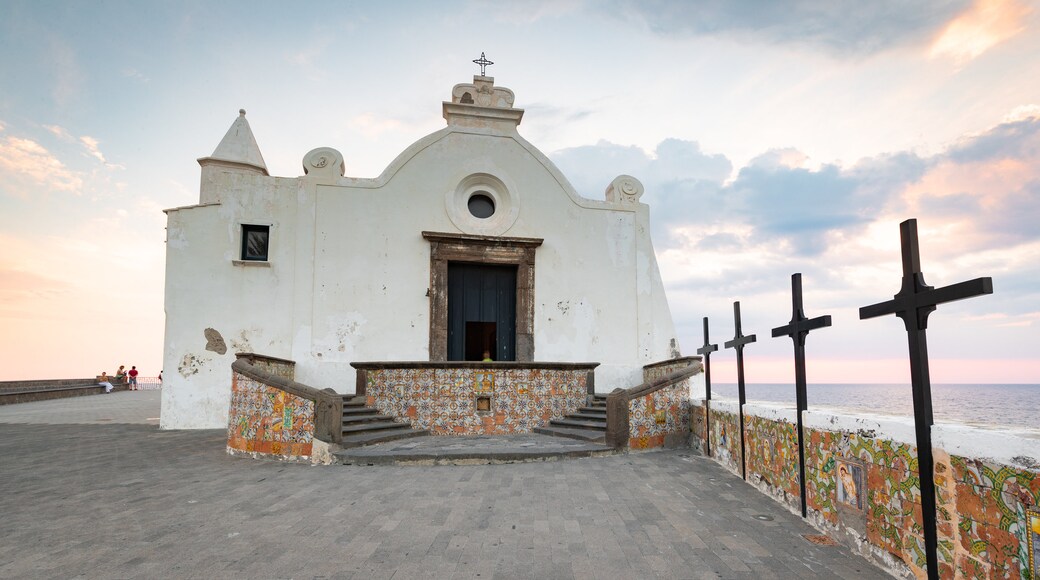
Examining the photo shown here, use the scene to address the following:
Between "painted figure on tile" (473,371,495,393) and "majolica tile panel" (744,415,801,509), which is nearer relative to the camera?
"majolica tile panel" (744,415,801,509)

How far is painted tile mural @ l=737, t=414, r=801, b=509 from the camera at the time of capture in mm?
5125

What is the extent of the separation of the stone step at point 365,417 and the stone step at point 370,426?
0.31 ft

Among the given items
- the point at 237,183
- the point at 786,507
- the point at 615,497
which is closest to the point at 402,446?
the point at 615,497

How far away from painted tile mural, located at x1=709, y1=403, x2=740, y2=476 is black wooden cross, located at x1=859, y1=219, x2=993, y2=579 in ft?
10.5

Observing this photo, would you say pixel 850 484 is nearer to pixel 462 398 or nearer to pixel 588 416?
pixel 588 416

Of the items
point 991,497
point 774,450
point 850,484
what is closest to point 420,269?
point 774,450

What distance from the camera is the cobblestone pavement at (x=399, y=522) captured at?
3811mm

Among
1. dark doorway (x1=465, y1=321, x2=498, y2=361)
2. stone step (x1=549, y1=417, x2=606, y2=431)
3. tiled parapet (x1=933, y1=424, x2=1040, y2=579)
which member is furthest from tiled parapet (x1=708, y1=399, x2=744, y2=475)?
dark doorway (x1=465, y1=321, x2=498, y2=361)

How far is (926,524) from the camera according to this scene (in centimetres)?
329

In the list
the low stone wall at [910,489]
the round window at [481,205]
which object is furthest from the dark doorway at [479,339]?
the low stone wall at [910,489]

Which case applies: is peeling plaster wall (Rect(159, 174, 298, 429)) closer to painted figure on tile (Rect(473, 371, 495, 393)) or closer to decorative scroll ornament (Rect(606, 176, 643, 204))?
painted figure on tile (Rect(473, 371, 495, 393))

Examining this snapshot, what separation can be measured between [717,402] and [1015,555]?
484cm

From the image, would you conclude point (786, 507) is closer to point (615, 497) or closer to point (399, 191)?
point (615, 497)

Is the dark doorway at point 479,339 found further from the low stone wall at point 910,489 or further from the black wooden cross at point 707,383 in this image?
the low stone wall at point 910,489
